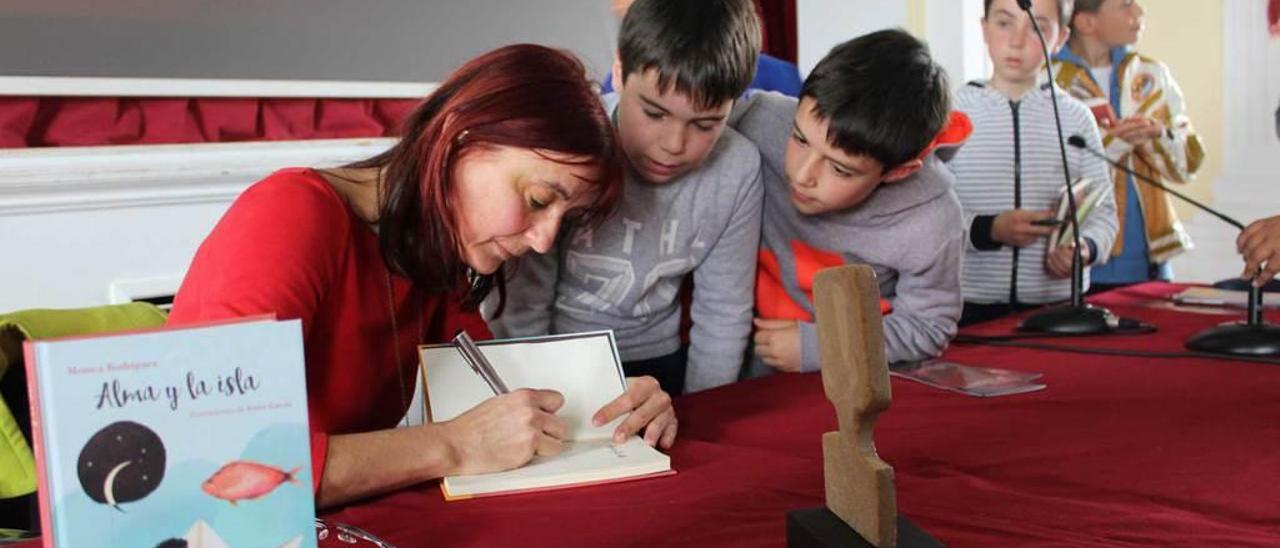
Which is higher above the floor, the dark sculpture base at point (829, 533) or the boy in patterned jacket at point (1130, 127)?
the boy in patterned jacket at point (1130, 127)

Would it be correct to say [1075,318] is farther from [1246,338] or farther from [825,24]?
[825,24]

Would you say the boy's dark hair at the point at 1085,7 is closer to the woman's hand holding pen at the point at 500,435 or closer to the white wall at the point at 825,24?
the white wall at the point at 825,24

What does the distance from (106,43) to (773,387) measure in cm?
113

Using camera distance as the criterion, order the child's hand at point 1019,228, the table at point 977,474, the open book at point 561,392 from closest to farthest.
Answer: the table at point 977,474, the open book at point 561,392, the child's hand at point 1019,228

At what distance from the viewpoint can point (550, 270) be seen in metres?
1.44

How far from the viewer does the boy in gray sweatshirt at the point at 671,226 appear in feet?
4.38

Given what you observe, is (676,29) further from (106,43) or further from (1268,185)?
(1268,185)

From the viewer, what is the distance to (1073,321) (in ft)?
5.57

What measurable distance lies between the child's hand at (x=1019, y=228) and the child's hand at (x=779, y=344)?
0.70m

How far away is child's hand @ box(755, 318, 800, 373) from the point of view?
1466 mm

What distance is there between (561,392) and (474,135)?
27cm

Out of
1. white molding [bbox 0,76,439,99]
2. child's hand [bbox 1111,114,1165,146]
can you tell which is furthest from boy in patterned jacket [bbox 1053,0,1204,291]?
white molding [bbox 0,76,439,99]

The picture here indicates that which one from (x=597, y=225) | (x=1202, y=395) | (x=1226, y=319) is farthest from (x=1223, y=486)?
(x=1226, y=319)

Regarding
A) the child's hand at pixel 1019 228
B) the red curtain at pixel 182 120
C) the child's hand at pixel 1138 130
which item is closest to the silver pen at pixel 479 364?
the red curtain at pixel 182 120
